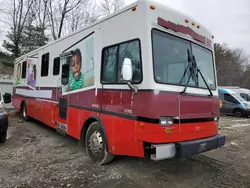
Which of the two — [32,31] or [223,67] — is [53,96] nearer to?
[32,31]

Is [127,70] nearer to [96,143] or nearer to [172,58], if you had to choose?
[172,58]

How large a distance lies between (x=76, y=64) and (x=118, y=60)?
5.49 ft

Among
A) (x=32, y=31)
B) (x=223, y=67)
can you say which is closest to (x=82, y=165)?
(x=32, y=31)

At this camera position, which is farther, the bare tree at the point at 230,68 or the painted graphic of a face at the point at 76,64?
the bare tree at the point at 230,68

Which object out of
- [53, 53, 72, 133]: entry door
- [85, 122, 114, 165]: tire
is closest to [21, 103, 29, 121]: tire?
[53, 53, 72, 133]: entry door

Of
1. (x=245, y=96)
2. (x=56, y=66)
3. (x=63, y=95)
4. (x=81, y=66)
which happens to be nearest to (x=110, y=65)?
(x=81, y=66)

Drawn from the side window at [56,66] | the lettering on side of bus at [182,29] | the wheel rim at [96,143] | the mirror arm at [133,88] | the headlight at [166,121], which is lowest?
the wheel rim at [96,143]

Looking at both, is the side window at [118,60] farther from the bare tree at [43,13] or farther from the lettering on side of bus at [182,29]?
the bare tree at [43,13]

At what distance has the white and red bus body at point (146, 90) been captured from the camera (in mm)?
3586

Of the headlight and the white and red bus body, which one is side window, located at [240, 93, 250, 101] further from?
the headlight

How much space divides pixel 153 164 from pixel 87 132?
1.57 m

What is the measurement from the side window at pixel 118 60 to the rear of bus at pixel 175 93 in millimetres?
244

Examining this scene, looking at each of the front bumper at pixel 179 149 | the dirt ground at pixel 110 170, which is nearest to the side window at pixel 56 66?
the dirt ground at pixel 110 170

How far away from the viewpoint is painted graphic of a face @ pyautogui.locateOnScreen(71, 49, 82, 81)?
17.6ft
